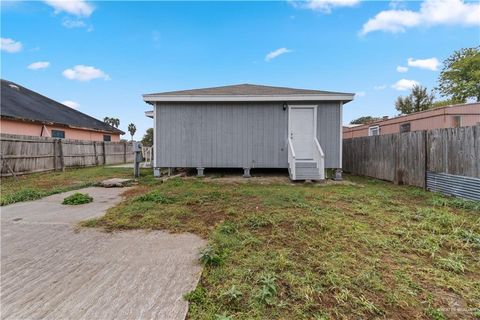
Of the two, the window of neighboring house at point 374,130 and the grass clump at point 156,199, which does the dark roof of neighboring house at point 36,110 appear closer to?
the grass clump at point 156,199

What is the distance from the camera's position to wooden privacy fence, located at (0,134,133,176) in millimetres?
8367

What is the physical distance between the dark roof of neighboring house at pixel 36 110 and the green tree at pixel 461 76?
A: 102 ft

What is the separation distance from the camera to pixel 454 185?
500 centimetres

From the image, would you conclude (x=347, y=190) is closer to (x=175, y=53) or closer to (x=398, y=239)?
(x=398, y=239)

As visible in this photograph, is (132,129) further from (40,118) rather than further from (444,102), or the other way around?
(444,102)

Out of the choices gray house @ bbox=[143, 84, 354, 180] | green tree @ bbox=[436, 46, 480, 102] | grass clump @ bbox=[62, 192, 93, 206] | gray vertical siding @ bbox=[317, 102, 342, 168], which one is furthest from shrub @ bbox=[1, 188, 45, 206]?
green tree @ bbox=[436, 46, 480, 102]

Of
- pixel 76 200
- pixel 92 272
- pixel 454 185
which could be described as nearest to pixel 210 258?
pixel 92 272

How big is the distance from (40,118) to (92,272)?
47.9ft

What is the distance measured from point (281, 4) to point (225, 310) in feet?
36.9

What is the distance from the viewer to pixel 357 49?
11.0 m

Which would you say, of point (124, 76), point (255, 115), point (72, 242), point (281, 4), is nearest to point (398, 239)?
point (72, 242)

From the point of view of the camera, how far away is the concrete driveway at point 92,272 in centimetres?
169

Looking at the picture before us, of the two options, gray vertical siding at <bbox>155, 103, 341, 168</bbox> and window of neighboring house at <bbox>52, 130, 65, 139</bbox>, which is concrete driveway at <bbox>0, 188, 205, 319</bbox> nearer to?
gray vertical siding at <bbox>155, 103, 341, 168</bbox>

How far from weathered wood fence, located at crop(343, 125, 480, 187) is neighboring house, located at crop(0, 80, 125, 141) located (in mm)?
15560
